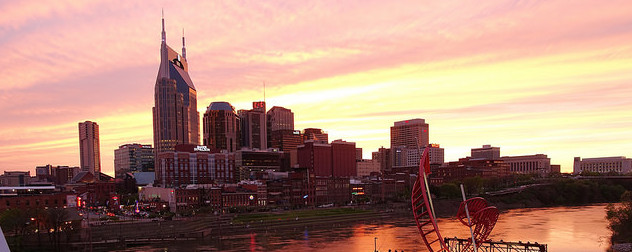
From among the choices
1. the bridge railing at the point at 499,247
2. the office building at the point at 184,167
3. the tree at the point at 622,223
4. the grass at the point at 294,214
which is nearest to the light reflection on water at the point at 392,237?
the tree at the point at 622,223

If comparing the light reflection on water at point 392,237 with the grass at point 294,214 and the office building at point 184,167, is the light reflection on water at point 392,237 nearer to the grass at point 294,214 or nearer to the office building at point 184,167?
the grass at point 294,214

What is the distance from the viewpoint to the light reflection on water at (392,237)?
236 ft

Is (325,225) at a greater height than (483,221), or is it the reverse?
(483,221)

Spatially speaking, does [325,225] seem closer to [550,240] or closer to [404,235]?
[404,235]

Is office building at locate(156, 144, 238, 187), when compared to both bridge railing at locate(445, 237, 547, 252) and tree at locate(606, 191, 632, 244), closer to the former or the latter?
tree at locate(606, 191, 632, 244)

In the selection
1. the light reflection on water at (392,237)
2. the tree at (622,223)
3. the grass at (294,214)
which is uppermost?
the tree at (622,223)

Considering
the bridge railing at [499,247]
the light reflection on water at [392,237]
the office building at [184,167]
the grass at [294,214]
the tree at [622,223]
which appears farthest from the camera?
the office building at [184,167]

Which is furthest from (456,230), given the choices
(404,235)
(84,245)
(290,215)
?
(84,245)

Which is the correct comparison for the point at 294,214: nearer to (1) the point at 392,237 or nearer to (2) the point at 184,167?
(1) the point at 392,237

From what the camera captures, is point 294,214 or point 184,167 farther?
point 184,167

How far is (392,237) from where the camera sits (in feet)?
274

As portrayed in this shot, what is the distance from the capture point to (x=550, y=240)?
7425cm

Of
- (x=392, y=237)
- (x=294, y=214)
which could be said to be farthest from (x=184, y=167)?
(x=392, y=237)

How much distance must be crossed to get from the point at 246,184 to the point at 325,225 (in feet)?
150
